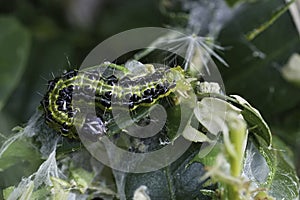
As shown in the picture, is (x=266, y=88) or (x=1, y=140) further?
(x=266, y=88)

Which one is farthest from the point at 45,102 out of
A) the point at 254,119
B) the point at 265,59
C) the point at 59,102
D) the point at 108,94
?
the point at 265,59

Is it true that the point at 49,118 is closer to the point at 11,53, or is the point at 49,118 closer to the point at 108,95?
the point at 108,95

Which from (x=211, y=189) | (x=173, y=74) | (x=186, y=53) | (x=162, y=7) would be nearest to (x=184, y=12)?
(x=162, y=7)

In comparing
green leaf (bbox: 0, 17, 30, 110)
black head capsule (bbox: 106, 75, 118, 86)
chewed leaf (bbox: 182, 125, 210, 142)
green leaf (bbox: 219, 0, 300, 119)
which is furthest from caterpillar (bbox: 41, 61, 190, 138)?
green leaf (bbox: 0, 17, 30, 110)

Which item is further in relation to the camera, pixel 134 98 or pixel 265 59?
pixel 265 59

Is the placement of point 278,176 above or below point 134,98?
below

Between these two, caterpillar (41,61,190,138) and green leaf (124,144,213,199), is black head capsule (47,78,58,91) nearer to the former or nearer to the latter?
caterpillar (41,61,190,138)

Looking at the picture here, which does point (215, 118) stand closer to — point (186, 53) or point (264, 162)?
point (264, 162)
